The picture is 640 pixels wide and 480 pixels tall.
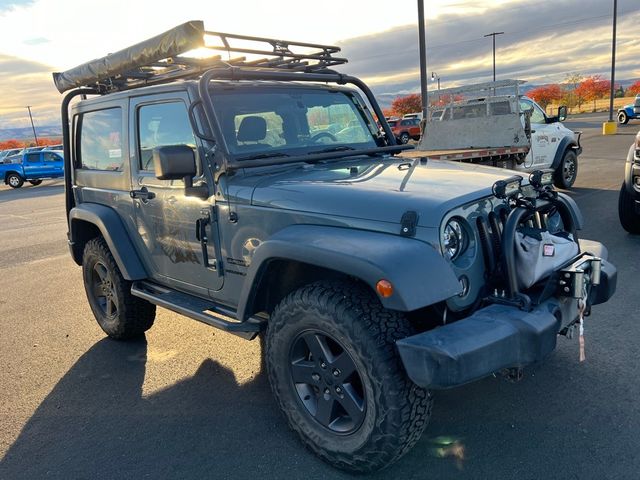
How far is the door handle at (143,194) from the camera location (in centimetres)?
397

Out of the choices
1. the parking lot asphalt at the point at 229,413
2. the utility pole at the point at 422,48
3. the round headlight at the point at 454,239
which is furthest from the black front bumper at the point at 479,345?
the utility pole at the point at 422,48

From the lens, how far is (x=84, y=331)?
17.3 ft

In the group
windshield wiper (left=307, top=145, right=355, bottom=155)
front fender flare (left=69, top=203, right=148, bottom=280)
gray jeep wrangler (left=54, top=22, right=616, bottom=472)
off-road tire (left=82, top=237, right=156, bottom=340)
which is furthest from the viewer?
off-road tire (left=82, top=237, right=156, bottom=340)

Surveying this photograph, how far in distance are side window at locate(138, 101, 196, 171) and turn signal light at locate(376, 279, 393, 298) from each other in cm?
173

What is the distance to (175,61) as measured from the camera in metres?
4.17

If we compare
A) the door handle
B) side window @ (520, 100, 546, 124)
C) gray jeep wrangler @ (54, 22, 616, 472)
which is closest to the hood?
gray jeep wrangler @ (54, 22, 616, 472)

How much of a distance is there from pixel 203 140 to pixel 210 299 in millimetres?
1070

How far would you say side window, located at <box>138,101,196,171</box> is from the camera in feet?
12.2

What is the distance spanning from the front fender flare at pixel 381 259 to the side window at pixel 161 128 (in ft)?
4.00

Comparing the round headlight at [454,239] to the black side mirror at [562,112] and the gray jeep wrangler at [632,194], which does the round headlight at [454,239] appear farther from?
the black side mirror at [562,112]

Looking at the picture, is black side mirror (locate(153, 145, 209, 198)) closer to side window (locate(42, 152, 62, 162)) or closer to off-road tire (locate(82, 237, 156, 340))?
off-road tire (locate(82, 237, 156, 340))

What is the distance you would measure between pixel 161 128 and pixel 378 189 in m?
1.84

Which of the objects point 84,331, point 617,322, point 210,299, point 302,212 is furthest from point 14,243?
point 617,322

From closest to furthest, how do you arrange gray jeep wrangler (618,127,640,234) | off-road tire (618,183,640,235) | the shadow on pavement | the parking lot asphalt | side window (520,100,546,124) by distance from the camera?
the parking lot asphalt, the shadow on pavement, gray jeep wrangler (618,127,640,234), off-road tire (618,183,640,235), side window (520,100,546,124)
